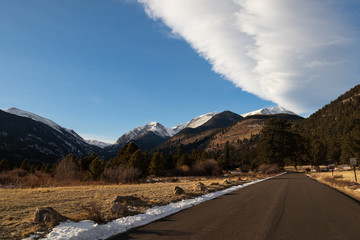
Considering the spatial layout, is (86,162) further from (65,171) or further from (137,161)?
(65,171)

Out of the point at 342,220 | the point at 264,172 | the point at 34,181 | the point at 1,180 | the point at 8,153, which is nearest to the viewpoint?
the point at 342,220

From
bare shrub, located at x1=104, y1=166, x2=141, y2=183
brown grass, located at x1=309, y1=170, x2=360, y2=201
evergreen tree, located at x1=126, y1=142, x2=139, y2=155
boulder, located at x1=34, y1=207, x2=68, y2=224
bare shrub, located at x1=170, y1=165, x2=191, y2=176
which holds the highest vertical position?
evergreen tree, located at x1=126, y1=142, x2=139, y2=155

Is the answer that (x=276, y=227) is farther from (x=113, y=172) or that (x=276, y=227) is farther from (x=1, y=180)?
(x=1, y=180)

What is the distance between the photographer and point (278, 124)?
7025cm

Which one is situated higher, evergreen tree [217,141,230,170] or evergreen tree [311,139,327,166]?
evergreen tree [311,139,327,166]

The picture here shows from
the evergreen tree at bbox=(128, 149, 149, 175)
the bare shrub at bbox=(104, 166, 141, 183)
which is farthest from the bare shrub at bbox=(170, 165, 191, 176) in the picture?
the bare shrub at bbox=(104, 166, 141, 183)

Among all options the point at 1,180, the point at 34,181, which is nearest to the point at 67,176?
the point at 34,181

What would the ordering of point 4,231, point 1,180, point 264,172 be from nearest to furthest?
point 4,231
point 1,180
point 264,172

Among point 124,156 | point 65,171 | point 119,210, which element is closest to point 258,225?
point 119,210

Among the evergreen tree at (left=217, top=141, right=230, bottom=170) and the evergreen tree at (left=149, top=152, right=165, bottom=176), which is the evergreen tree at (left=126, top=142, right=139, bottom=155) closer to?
the evergreen tree at (left=149, top=152, right=165, bottom=176)

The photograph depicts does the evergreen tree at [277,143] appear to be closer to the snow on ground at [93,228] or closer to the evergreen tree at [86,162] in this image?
the evergreen tree at [86,162]

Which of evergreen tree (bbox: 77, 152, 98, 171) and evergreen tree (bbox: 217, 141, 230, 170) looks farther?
evergreen tree (bbox: 217, 141, 230, 170)

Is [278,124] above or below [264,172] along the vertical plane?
above

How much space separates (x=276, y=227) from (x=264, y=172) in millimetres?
55018
